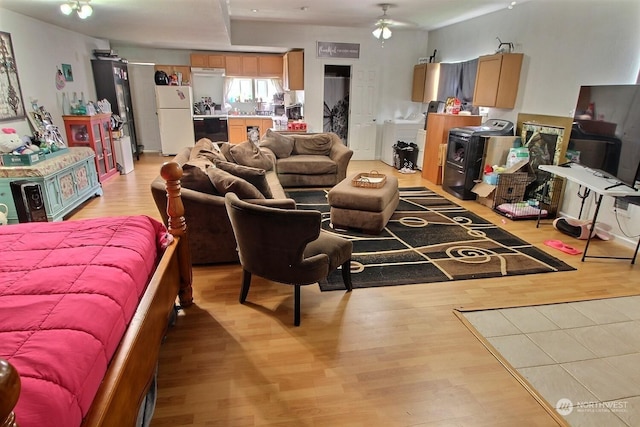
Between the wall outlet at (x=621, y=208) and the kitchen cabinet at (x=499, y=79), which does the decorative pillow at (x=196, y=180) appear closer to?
the wall outlet at (x=621, y=208)

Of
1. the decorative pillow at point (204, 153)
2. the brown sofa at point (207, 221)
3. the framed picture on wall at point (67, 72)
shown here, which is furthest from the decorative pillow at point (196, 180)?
the framed picture on wall at point (67, 72)

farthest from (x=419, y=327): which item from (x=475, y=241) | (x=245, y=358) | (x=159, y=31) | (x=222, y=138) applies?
(x=222, y=138)

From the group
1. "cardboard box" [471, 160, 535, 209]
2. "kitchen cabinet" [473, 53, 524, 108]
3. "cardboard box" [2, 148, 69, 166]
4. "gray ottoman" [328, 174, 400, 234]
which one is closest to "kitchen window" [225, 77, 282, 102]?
"kitchen cabinet" [473, 53, 524, 108]

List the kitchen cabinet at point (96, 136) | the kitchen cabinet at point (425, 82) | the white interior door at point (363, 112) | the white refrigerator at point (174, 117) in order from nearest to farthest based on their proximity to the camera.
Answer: the kitchen cabinet at point (96, 136) < the kitchen cabinet at point (425, 82) < the white interior door at point (363, 112) < the white refrigerator at point (174, 117)

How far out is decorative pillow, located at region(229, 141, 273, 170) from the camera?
4797mm

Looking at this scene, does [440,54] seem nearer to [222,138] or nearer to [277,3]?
[277,3]

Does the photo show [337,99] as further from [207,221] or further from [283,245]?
[283,245]

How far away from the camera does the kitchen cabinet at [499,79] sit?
5.06 metres

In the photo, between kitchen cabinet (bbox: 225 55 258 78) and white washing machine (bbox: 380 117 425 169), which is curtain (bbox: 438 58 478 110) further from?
kitchen cabinet (bbox: 225 55 258 78)

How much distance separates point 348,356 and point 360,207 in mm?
1947

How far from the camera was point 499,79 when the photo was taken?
204 inches

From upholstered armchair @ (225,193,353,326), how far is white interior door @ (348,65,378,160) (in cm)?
584

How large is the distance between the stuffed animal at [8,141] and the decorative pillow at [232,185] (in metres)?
2.53

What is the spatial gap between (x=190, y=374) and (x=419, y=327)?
56.5 inches
